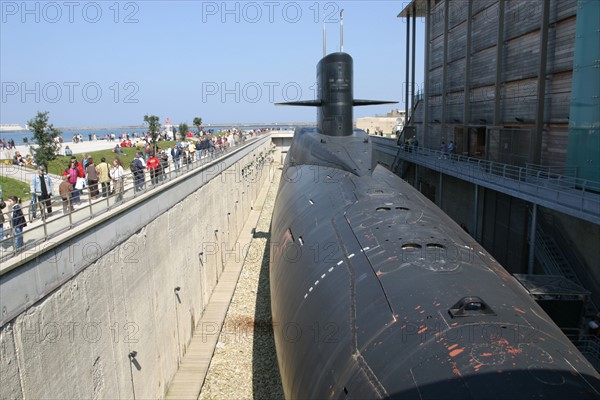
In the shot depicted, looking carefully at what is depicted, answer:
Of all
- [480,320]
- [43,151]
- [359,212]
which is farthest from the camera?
[43,151]

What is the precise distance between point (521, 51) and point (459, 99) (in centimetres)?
800

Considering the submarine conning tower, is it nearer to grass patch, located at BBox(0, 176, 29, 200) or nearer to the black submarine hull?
the black submarine hull

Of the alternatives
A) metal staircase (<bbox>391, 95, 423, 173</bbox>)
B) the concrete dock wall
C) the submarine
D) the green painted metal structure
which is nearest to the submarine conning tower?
the concrete dock wall

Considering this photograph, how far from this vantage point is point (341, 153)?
671 inches

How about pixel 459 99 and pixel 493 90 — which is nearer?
pixel 493 90

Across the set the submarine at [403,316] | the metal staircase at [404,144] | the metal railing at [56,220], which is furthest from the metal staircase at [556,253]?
the metal staircase at [404,144]

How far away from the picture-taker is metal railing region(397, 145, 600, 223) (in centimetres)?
1355

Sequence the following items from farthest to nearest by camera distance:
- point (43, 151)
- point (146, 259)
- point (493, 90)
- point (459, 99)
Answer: point (459, 99) < point (493, 90) < point (43, 151) < point (146, 259)

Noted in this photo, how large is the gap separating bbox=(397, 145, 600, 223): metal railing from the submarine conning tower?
606cm

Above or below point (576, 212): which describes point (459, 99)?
above

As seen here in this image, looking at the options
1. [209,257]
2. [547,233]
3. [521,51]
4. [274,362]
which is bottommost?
[274,362]

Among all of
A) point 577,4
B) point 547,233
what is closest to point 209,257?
point 547,233

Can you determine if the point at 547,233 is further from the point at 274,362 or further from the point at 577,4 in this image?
the point at 274,362

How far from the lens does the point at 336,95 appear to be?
22.1 m
